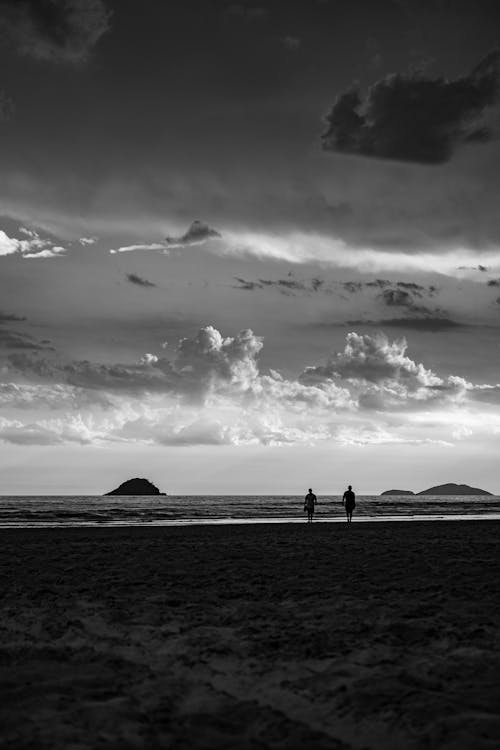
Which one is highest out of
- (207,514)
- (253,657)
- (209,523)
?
(253,657)

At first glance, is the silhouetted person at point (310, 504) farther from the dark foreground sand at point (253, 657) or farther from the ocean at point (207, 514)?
the dark foreground sand at point (253, 657)

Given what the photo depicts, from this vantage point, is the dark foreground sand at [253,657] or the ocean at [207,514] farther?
the ocean at [207,514]

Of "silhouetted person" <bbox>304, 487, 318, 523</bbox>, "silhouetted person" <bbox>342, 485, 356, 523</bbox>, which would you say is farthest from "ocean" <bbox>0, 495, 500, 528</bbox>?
"silhouetted person" <bbox>342, 485, 356, 523</bbox>

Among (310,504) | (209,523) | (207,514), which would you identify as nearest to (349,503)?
(310,504)

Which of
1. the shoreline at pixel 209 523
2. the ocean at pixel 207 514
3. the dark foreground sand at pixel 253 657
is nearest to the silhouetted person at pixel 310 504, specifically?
the shoreline at pixel 209 523

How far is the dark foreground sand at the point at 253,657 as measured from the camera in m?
5.29

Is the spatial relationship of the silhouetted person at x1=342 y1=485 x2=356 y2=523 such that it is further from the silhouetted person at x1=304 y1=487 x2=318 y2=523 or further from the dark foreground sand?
the dark foreground sand

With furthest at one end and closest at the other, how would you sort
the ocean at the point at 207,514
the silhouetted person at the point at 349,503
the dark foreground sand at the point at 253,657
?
the ocean at the point at 207,514 → the silhouetted person at the point at 349,503 → the dark foreground sand at the point at 253,657

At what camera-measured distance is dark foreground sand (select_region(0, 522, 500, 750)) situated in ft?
17.3

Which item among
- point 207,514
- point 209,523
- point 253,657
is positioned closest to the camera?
point 253,657

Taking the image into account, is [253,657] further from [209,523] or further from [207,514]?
[207,514]

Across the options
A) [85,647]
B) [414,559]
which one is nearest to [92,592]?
[85,647]

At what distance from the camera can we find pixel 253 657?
298 inches

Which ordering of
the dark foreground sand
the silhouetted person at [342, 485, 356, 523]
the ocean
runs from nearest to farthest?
the dark foreground sand < the silhouetted person at [342, 485, 356, 523] < the ocean
